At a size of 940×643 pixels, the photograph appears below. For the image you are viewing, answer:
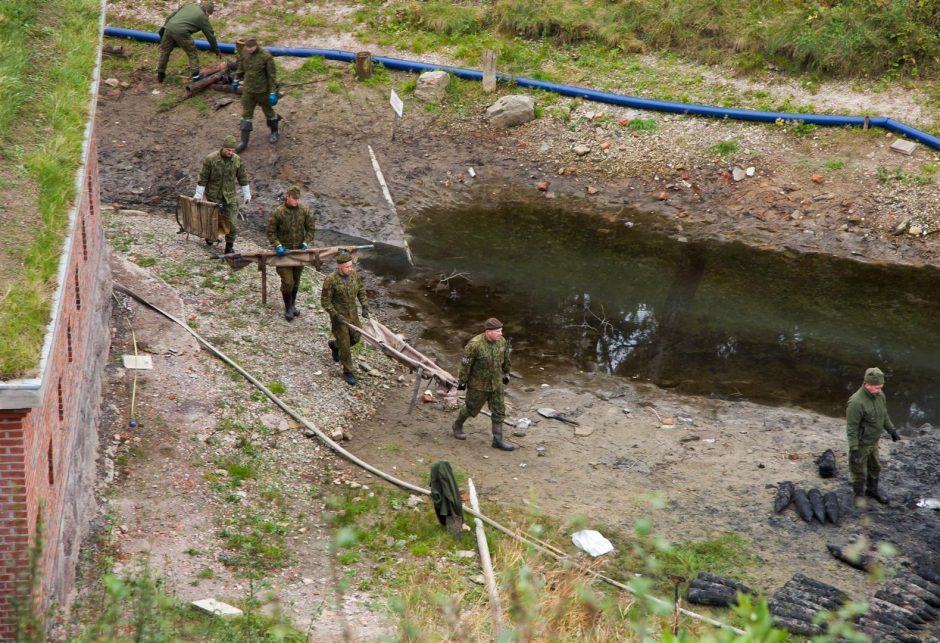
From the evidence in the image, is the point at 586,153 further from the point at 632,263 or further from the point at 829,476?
the point at 829,476

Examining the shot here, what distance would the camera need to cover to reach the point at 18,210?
10094 millimetres

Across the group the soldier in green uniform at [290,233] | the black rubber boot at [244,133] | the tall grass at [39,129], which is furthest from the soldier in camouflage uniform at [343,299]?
the black rubber boot at [244,133]

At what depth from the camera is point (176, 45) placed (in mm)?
23859

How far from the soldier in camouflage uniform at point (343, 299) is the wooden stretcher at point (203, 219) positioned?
342cm

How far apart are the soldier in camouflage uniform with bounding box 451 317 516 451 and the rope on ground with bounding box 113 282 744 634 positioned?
5.24 feet

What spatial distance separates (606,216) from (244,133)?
7.49 m

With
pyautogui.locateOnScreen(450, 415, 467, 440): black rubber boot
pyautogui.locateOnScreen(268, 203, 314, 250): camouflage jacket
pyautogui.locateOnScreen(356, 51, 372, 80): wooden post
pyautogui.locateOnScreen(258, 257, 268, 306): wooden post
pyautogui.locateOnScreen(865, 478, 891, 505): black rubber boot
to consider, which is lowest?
pyautogui.locateOnScreen(450, 415, 467, 440): black rubber boot

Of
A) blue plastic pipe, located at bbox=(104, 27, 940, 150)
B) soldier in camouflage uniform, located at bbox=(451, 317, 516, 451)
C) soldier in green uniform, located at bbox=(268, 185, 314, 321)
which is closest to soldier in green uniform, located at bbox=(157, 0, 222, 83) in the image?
blue plastic pipe, located at bbox=(104, 27, 940, 150)

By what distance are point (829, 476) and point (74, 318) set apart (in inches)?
355

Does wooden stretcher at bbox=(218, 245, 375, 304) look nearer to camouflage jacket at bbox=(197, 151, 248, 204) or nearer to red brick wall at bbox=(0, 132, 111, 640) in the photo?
camouflage jacket at bbox=(197, 151, 248, 204)

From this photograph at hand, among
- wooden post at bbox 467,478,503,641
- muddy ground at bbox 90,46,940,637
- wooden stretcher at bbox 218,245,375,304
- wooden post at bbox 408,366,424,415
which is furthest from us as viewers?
wooden stretcher at bbox 218,245,375,304

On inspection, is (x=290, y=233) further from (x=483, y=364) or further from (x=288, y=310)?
(x=483, y=364)

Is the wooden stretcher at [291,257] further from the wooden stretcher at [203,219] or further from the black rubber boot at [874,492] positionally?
the black rubber boot at [874,492]

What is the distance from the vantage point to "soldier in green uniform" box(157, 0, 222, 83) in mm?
23359
